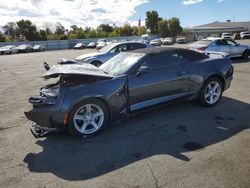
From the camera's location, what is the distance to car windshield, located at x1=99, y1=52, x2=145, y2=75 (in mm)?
5376

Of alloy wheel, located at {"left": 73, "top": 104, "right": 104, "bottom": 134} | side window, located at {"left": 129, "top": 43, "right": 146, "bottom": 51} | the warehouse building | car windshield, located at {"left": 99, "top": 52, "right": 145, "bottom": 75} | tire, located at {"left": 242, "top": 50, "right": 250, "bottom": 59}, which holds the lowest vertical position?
alloy wheel, located at {"left": 73, "top": 104, "right": 104, "bottom": 134}

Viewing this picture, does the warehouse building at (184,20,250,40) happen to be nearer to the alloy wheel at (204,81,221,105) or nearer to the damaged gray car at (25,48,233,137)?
the alloy wheel at (204,81,221,105)

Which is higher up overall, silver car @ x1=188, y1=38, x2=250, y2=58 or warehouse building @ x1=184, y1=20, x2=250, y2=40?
warehouse building @ x1=184, y1=20, x2=250, y2=40

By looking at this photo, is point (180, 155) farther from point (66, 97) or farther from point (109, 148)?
point (66, 97)

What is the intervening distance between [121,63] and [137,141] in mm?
1910

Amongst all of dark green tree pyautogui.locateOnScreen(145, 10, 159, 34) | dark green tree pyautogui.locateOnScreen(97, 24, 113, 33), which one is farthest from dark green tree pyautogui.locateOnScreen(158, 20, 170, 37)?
dark green tree pyautogui.locateOnScreen(97, 24, 113, 33)

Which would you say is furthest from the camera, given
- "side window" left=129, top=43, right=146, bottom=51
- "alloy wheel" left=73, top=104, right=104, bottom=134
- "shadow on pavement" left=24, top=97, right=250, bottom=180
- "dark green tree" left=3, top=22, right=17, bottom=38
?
"dark green tree" left=3, top=22, right=17, bottom=38

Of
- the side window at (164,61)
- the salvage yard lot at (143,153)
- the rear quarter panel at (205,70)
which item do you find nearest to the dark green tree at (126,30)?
the rear quarter panel at (205,70)

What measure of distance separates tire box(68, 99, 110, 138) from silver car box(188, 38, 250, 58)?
33.6 ft

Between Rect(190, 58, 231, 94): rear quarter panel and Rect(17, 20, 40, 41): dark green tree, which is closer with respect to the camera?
Rect(190, 58, 231, 94): rear quarter panel

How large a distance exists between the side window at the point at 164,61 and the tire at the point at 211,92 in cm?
80

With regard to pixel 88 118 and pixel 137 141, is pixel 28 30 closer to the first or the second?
pixel 88 118

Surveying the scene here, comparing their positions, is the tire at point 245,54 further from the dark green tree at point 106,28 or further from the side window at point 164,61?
the dark green tree at point 106,28

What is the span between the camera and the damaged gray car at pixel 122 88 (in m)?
4.60
